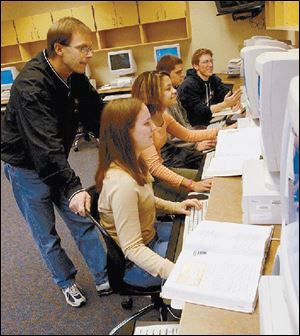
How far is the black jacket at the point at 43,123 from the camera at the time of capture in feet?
3.84

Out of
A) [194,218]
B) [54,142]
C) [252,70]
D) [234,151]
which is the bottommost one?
[194,218]

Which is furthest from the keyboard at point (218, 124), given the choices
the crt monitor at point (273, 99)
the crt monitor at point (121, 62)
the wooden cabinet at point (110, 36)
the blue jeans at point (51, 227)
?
the crt monitor at point (121, 62)

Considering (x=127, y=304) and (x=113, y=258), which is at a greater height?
(x=113, y=258)

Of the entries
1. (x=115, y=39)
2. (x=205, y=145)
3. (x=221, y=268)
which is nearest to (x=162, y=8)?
(x=205, y=145)

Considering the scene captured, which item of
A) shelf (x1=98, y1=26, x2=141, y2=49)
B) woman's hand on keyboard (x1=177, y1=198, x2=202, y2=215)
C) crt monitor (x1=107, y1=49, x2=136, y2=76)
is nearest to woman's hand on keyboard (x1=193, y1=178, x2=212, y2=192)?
woman's hand on keyboard (x1=177, y1=198, x2=202, y2=215)

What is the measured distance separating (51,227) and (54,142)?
432 millimetres

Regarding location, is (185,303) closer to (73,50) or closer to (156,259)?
(156,259)

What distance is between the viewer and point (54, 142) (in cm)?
117

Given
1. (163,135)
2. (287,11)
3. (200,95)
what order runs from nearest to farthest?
1. (287,11)
2. (163,135)
3. (200,95)

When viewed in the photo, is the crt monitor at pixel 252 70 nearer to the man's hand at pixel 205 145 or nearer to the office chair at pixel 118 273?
the man's hand at pixel 205 145

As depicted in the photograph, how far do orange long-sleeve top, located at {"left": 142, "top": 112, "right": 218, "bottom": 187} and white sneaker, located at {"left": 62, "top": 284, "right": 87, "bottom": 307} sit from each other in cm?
54

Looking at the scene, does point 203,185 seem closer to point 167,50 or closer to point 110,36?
point 167,50

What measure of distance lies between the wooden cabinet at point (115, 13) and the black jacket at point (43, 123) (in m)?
0.28

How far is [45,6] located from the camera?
111cm
